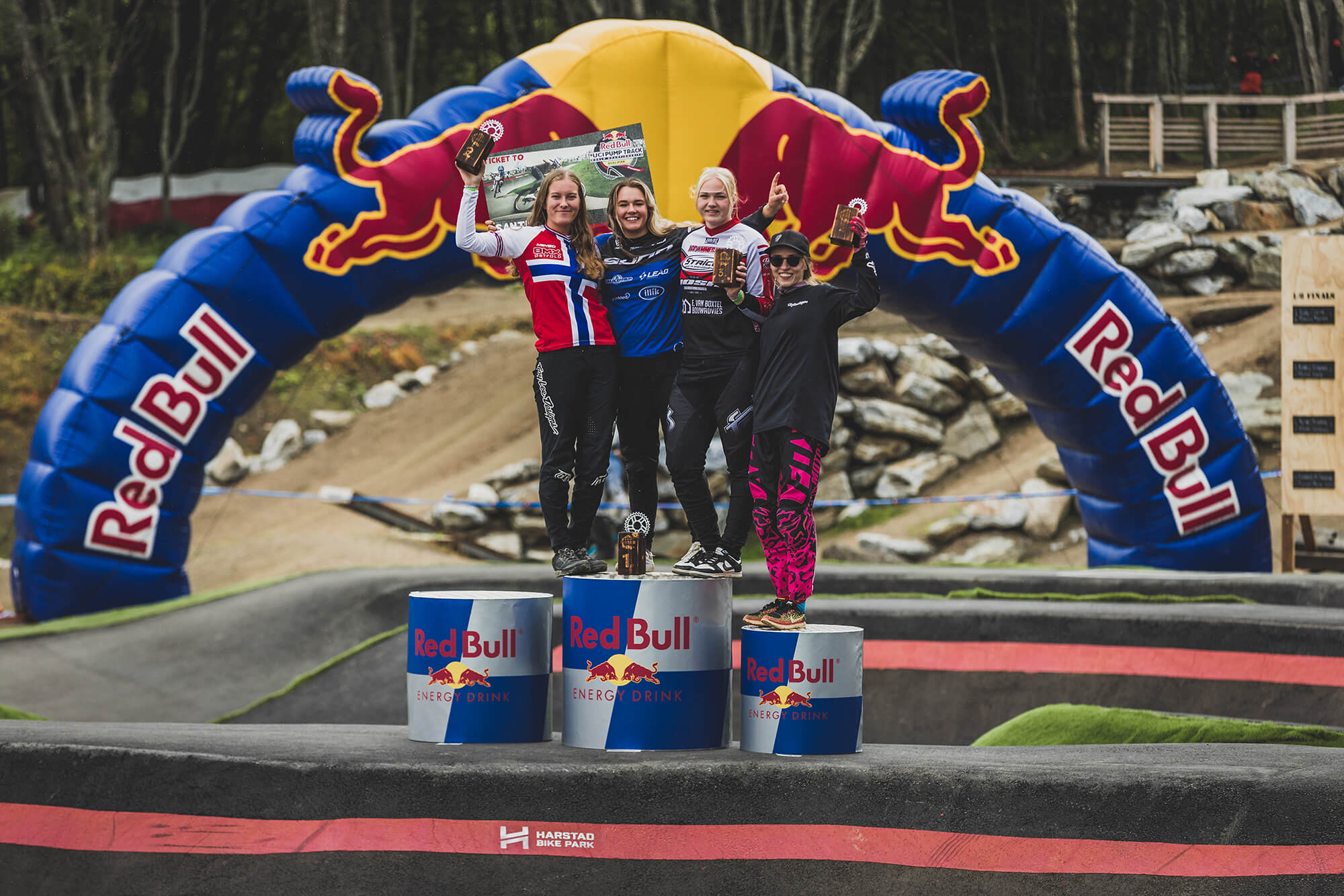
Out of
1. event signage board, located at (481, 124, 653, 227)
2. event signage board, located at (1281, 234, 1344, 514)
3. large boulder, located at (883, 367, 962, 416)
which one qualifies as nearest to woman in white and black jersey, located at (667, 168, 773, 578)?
event signage board, located at (481, 124, 653, 227)

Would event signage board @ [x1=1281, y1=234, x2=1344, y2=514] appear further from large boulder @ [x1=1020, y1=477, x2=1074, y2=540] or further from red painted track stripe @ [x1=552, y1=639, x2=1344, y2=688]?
large boulder @ [x1=1020, y1=477, x2=1074, y2=540]

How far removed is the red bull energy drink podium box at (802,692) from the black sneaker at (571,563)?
0.76m

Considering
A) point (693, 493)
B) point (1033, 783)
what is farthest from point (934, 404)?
point (1033, 783)

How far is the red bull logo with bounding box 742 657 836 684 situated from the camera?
3879mm

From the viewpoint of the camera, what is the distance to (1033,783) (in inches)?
131

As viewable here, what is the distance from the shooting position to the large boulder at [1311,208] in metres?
17.7

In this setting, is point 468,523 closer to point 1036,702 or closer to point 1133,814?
point 1036,702

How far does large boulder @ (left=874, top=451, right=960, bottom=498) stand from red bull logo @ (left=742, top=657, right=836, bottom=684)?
10.8 metres

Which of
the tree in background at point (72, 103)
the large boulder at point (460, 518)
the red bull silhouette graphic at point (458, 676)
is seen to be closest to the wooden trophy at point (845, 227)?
the red bull silhouette graphic at point (458, 676)

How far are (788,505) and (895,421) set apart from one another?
10.8m

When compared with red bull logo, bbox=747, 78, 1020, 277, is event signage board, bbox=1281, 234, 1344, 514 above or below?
below

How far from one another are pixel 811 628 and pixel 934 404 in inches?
453

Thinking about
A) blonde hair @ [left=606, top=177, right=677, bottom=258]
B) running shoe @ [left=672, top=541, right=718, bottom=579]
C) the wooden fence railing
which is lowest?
running shoe @ [left=672, top=541, right=718, bottom=579]

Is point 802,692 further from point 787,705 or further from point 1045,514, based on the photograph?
point 1045,514
